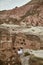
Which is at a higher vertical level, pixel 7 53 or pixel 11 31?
pixel 11 31

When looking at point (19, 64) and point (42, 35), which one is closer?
point (19, 64)

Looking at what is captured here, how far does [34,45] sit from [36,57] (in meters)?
4.57

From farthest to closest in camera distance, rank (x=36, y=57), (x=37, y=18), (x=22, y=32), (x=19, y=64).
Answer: (x=37, y=18) → (x=22, y=32) → (x=19, y=64) → (x=36, y=57)

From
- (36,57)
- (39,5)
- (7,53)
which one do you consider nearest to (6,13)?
(39,5)

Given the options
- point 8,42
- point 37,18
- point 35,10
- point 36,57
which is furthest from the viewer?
point 35,10

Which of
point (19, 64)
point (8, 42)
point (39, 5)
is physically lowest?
point (19, 64)

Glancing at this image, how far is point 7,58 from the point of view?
13.2 metres

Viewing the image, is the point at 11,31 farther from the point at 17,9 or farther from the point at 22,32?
the point at 17,9

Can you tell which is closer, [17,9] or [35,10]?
[35,10]

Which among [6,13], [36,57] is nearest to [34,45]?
[36,57]

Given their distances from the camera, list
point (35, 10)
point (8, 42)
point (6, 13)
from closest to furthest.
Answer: point (8, 42) < point (35, 10) < point (6, 13)

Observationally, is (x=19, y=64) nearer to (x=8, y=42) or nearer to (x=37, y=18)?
(x=8, y=42)

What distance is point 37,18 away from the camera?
83.8 ft

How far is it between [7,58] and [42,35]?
10.6 ft
